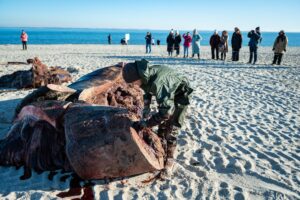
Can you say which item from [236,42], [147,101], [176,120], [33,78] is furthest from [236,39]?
[147,101]

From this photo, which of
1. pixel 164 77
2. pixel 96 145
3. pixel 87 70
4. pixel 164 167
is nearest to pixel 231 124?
pixel 164 167

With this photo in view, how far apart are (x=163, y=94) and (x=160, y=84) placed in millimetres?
136

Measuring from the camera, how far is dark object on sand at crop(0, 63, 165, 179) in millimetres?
4164

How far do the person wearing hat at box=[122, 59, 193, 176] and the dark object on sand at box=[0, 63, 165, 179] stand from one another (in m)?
0.26

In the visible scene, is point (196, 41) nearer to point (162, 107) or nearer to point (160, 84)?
point (160, 84)

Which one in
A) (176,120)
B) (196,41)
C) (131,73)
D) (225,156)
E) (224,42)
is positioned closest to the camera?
(131,73)

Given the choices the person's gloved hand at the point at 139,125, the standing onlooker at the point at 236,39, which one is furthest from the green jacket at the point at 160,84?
the standing onlooker at the point at 236,39

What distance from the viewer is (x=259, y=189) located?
4340 millimetres

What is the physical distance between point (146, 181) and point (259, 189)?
1.49 meters

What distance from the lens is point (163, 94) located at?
4297mm

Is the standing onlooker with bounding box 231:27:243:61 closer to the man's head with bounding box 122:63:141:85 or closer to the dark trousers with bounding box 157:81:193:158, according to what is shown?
the dark trousers with bounding box 157:81:193:158

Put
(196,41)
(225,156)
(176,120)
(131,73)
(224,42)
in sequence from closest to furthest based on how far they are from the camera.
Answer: (131,73), (176,120), (225,156), (224,42), (196,41)

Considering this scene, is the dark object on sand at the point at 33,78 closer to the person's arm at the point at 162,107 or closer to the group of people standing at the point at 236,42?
the person's arm at the point at 162,107

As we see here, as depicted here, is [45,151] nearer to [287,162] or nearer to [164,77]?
[164,77]
